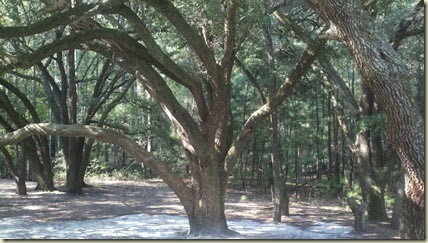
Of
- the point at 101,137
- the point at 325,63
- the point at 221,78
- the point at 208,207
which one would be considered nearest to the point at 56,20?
the point at 101,137

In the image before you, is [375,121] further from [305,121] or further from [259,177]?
[259,177]

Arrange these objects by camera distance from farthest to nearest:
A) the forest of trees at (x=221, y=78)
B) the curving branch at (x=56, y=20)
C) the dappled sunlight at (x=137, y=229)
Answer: the dappled sunlight at (x=137, y=229) → the curving branch at (x=56, y=20) → the forest of trees at (x=221, y=78)

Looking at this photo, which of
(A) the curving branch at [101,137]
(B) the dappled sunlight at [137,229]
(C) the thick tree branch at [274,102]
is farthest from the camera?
(C) the thick tree branch at [274,102]

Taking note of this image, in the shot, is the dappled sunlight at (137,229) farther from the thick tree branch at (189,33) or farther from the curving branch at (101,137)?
the thick tree branch at (189,33)

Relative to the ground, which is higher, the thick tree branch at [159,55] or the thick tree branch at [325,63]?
the thick tree branch at [325,63]

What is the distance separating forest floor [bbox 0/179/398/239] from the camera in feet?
40.4

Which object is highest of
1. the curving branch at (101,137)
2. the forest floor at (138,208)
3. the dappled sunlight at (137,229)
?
the curving branch at (101,137)

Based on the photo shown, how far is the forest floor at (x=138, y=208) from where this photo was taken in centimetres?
1233

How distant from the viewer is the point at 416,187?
205 inches

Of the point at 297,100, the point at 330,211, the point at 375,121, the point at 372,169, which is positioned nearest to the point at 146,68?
the point at 375,121

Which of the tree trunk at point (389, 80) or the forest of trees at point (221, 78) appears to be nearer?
the tree trunk at point (389, 80)

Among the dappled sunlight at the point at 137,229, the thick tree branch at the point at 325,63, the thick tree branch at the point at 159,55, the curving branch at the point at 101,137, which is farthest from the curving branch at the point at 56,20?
the thick tree branch at the point at 325,63

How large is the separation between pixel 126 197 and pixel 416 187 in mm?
14128

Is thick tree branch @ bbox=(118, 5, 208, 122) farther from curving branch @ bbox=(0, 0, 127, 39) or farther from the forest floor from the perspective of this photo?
the forest floor
